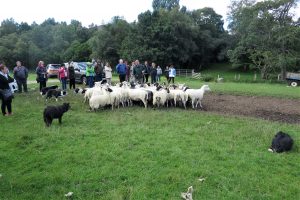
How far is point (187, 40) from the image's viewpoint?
6156 cm

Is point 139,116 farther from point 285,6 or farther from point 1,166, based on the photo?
point 285,6

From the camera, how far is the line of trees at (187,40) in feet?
152

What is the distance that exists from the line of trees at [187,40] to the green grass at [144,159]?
3766 centimetres

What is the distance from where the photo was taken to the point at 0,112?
45.9 feet

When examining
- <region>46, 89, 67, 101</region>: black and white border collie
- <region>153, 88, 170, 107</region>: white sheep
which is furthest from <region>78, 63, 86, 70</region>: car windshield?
<region>153, 88, 170, 107</region>: white sheep

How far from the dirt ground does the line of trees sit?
95.8ft

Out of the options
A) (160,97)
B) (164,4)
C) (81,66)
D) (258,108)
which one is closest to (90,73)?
(160,97)

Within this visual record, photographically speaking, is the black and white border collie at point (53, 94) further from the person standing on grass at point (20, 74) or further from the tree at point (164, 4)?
the tree at point (164, 4)

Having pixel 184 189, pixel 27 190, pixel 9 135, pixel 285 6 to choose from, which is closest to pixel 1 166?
pixel 27 190

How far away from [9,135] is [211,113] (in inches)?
312

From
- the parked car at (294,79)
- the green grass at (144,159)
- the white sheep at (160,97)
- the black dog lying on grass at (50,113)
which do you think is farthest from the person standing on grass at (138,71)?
the parked car at (294,79)

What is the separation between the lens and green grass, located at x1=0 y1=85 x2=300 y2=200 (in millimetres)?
6516

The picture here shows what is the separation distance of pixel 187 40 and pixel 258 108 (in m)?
47.4

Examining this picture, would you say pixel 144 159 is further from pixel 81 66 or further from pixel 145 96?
pixel 81 66
